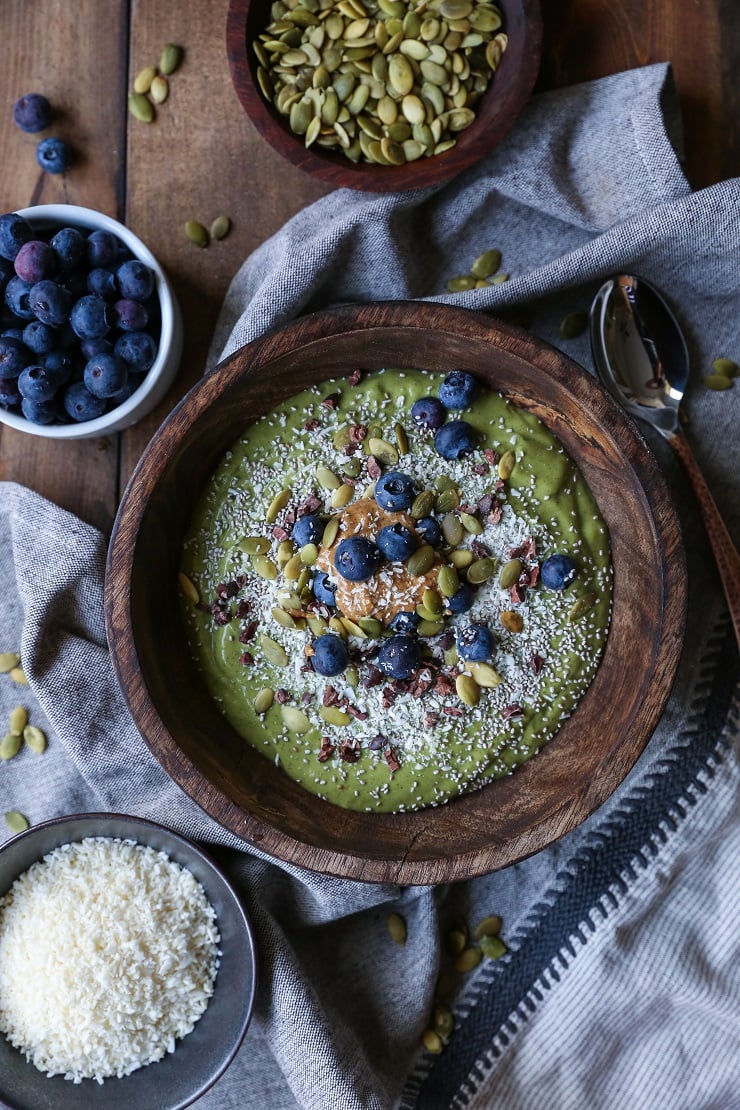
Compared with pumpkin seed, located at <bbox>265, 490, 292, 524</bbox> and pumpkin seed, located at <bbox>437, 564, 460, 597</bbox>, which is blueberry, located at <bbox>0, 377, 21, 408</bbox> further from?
pumpkin seed, located at <bbox>437, 564, 460, 597</bbox>

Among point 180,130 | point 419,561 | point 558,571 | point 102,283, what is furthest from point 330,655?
point 180,130

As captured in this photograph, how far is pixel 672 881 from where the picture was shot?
7.18 feet

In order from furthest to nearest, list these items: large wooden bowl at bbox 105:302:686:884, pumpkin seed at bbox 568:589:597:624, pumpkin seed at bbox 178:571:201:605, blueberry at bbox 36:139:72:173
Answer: blueberry at bbox 36:139:72:173, pumpkin seed at bbox 178:571:201:605, pumpkin seed at bbox 568:589:597:624, large wooden bowl at bbox 105:302:686:884

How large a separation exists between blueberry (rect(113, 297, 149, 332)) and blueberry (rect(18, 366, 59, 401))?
7.3 inches

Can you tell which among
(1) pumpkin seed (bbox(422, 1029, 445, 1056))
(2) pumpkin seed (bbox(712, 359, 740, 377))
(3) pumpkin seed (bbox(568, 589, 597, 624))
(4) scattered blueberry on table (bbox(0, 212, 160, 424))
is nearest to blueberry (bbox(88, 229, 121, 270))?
(4) scattered blueberry on table (bbox(0, 212, 160, 424))

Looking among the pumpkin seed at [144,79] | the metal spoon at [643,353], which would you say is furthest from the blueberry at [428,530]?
the pumpkin seed at [144,79]

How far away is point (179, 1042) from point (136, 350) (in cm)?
145

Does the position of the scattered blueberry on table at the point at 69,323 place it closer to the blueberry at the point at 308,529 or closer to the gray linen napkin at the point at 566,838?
the gray linen napkin at the point at 566,838

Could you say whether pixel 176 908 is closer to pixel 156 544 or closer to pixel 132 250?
pixel 156 544

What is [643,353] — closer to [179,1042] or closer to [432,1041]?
[432,1041]

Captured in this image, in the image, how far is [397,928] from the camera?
7.28ft

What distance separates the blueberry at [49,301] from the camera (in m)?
2.04

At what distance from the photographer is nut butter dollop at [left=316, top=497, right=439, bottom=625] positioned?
6.31ft

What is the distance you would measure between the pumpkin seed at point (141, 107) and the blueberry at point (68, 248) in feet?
1.28
